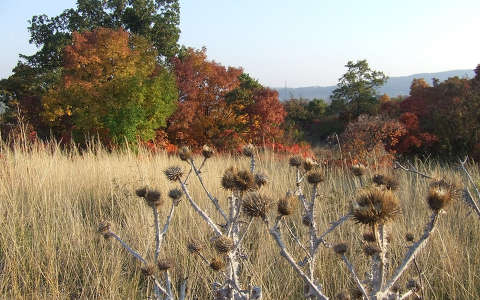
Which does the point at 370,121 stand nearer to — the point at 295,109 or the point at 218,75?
the point at 218,75

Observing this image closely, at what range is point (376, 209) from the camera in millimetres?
1034

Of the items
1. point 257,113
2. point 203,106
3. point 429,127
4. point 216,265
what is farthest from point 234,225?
point 203,106

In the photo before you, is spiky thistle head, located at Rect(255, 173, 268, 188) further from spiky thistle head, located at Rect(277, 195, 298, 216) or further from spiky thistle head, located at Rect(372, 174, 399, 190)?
spiky thistle head, located at Rect(372, 174, 399, 190)

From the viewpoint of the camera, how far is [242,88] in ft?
64.7

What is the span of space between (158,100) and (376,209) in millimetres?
14896

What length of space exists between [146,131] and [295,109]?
22.3 m

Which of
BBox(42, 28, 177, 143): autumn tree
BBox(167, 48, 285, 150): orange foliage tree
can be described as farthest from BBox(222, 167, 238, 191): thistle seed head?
BBox(167, 48, 285, 150): orange foliage tree

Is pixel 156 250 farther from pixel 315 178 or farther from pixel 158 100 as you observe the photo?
pixel 158 100

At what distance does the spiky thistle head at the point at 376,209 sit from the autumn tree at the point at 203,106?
52.9 ft

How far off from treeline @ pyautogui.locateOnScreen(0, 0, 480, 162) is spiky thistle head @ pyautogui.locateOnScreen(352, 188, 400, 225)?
30.8ft

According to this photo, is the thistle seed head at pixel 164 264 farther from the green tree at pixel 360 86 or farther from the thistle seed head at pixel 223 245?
→ the green tree at pixel 360 86

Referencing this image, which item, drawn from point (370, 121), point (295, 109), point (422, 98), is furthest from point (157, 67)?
point (295, 109)

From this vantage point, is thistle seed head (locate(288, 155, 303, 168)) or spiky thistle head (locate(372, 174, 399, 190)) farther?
thistle seed head (locate(288, 155, 303, 168))

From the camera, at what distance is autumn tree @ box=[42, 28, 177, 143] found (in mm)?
14727
